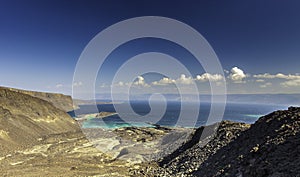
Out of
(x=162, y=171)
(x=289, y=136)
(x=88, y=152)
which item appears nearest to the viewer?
(x=289, y=136)

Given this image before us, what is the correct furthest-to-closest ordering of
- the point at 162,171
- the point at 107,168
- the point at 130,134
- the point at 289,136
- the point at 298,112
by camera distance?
1. the point at 130,134
2. the point at 107,168
3. the point at 162,171
4. the point at 298,112
5. the point at 289,136

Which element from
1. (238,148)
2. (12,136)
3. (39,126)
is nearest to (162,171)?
(238,148)

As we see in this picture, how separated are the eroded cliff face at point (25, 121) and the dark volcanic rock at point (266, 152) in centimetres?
3589

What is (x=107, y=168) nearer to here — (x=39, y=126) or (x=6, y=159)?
(x=6, y=159)

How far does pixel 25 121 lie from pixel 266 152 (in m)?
58.2

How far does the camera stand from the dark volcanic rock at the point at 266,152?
37.7 ft

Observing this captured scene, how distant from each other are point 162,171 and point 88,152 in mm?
19288

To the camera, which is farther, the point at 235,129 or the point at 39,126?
the point at 39,126

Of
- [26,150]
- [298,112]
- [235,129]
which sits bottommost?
[26,150]

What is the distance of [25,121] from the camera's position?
5847 centimetres

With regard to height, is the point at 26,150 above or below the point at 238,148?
below

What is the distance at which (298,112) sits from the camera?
57.1 feet

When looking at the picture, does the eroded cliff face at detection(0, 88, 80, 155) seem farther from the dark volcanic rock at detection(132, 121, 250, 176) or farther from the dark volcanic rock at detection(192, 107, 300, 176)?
the dark volcanic rock at detection(192, 107, 300, 176)

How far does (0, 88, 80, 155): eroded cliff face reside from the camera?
151 ft
